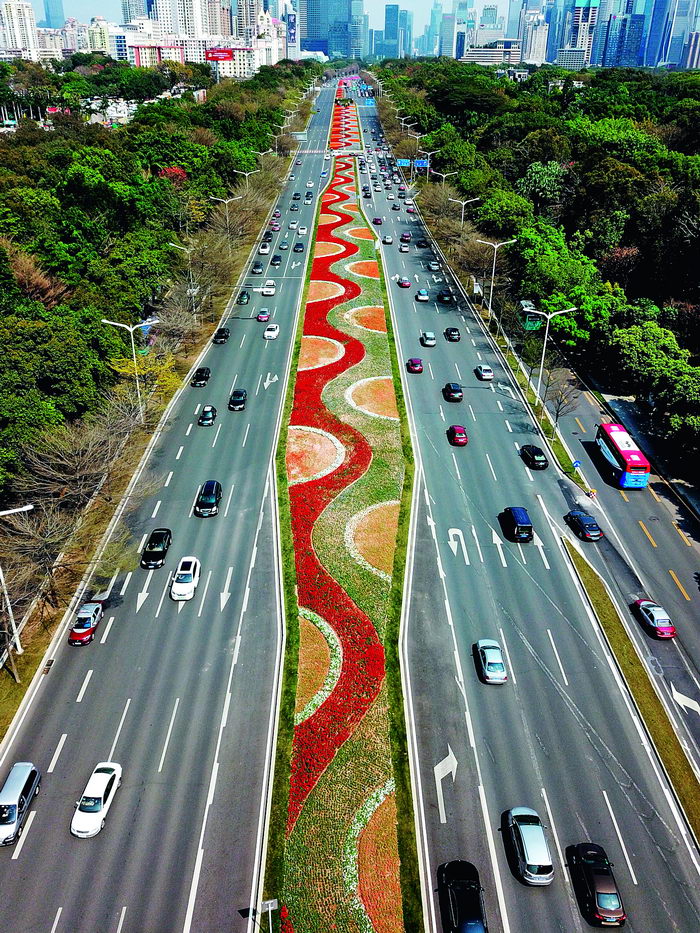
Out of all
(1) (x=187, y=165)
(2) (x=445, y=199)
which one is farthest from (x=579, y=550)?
(1) (x=187, y=165)

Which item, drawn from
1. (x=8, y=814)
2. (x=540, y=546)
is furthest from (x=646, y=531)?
(x=8, y=814)

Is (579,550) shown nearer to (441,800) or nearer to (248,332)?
(441,800)

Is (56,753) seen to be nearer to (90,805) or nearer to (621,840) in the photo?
(90,805)

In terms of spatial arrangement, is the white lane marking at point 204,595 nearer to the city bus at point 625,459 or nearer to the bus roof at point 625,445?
the city bus at point 625,459

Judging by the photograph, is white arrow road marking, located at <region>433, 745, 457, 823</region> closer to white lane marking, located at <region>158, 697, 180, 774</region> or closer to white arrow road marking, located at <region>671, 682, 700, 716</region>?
white arrow road marking, located at <region>671, 682, 700, 716</region>

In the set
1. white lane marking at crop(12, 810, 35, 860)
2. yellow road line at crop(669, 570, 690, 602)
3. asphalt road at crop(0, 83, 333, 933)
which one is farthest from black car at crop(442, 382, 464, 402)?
white lane marking at crop(12, 810, 35, 860)

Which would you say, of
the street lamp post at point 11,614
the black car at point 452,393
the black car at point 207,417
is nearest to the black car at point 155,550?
the street lamp post at point 11,614
